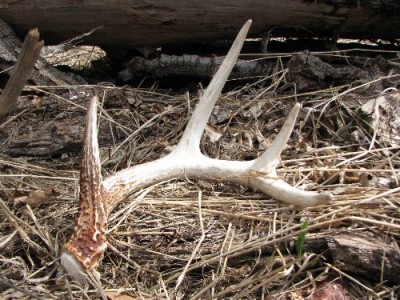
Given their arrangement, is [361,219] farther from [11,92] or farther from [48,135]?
[48,135]

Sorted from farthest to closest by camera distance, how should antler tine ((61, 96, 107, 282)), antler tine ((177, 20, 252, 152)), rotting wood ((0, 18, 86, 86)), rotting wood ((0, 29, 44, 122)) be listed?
rotting wood ((0, 18, 86, 86)), antler tine ((177, 20, 252, 152)), antler tine ((61, 96, 107, 282)), rotting wood ((0, 29, 44, 122))

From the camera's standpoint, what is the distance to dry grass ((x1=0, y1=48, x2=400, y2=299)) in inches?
84.2

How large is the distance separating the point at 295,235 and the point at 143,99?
1689mm

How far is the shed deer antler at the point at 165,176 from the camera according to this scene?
2.18 metres

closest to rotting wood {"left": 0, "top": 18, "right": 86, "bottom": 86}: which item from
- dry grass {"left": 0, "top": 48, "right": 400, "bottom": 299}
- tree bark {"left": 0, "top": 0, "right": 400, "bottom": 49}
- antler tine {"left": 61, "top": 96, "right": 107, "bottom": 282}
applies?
tree bark {"left": 0, "top": 0, "right": 400, "bottom": 49}

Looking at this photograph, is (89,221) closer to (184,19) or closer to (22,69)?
(22,69)

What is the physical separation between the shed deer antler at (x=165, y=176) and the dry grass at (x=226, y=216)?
2.5 inches

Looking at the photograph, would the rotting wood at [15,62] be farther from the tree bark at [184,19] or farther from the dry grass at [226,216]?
the dry grass at [226,216]

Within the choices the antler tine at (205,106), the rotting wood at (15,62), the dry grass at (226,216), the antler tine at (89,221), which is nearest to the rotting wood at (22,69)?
the antler tine at (89,221)

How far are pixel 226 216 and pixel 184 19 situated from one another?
5.23 feet

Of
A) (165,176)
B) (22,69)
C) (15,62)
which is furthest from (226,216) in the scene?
(15,62)

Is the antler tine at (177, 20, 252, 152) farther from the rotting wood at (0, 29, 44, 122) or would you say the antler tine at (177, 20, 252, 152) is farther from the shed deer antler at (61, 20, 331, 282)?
the rotting wood at (0, 29, 44, 122)

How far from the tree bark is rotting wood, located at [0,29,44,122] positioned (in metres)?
1.72

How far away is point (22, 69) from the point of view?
174cm
